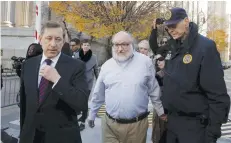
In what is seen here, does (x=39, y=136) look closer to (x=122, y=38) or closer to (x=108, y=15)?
(x=122, y=38)

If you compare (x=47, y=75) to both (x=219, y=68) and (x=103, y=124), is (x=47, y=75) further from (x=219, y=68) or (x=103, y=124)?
(x=103, y=124)

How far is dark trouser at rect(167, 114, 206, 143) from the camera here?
9.31ft

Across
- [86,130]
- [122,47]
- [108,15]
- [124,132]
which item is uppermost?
[108,15]

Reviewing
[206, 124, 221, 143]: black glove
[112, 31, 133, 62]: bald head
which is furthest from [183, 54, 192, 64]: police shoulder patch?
[112, 31, 133, 62]: bald head

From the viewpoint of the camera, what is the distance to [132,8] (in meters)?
20.6

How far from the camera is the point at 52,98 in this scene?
2424mm

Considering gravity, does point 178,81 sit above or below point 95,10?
below

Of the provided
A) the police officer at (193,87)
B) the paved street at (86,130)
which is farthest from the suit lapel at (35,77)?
the paved street at (86,130)

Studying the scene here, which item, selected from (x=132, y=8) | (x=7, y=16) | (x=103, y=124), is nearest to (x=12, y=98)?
(x=103, y=124)

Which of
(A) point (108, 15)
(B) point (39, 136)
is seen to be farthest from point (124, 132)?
(A) point (108, 15)

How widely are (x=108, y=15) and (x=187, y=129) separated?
1760 cm

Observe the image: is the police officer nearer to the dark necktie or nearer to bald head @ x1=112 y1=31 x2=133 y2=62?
bald head @ x1=112 y1=31 x2=133 y2=62

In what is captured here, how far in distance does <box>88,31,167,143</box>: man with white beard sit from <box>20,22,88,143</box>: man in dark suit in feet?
3.61

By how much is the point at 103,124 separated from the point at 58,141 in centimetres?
142
